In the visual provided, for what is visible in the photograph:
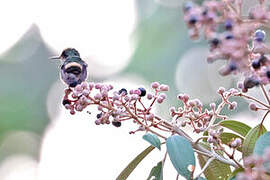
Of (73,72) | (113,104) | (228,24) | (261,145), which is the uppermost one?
(73,72)

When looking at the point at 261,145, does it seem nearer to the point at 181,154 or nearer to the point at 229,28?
the point at 181,154

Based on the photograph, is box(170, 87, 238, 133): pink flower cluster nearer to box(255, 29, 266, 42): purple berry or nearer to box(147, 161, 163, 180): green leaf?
box(147, 161, 163, 180): green leaf

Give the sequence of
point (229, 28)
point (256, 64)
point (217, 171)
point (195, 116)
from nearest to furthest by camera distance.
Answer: point (229, 28), point (256, 64), point (195, 116), point (217, 171)

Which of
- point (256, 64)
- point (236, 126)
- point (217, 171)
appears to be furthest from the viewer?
point (236, 126)

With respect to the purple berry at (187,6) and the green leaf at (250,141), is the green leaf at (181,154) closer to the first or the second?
the green leaf at (250,141)

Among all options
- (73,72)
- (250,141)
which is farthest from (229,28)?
(73,72)

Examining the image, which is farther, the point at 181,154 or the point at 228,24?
the point at 181,154

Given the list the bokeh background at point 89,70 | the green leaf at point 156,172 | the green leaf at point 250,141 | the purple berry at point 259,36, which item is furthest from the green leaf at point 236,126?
the bokeh background at point 89,70

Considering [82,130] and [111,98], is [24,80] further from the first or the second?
[111,98]
